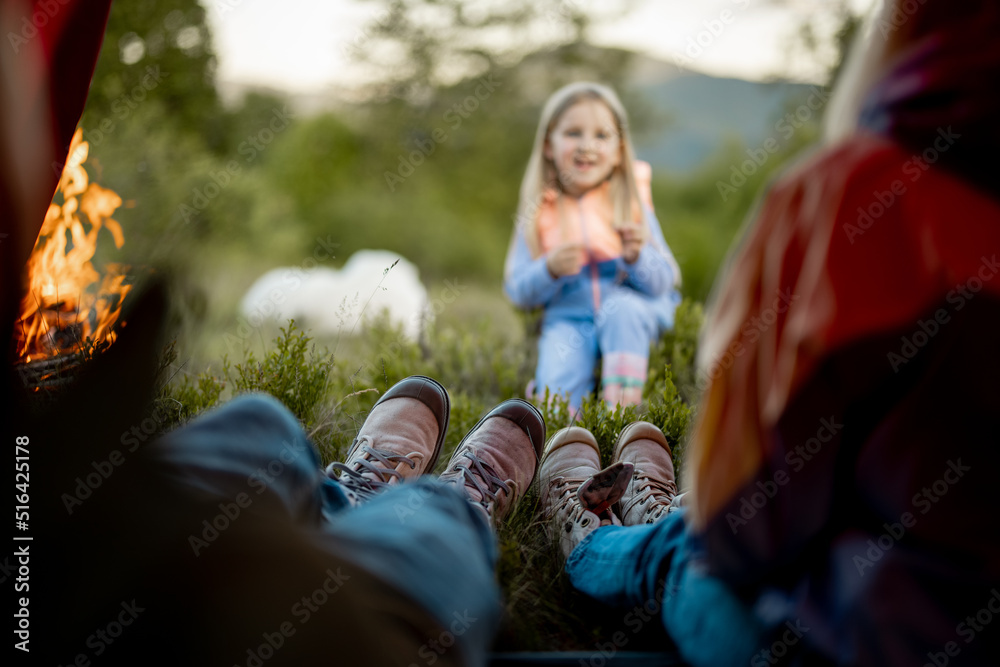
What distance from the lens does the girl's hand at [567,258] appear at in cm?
329

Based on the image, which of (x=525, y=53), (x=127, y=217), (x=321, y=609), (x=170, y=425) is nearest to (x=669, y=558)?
(x=321, y=609)

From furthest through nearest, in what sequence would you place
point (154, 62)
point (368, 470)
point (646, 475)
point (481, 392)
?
point (154, 62) < point (481, 392) < point (646, 475) < point (368, 470)

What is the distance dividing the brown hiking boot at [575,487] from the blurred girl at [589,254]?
1062 mm

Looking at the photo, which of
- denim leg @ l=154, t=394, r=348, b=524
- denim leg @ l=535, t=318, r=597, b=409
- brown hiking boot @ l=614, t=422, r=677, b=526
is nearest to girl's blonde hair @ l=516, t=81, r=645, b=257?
denim leg @ l=535, t=318, r=597, b=409

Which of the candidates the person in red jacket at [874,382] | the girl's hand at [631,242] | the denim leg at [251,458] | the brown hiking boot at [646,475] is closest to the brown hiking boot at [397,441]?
the denim leg at [251,458]

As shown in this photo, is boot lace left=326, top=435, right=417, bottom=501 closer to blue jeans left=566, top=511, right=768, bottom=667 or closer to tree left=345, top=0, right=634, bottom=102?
blue jeans left=566, top=511, right=768, bottom=667

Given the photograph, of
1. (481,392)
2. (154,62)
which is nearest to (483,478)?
(481,392)

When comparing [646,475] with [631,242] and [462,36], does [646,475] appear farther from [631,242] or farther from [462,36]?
[462,36]

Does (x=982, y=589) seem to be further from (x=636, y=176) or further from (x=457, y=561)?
(x=636, y=176)

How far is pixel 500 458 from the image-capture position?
1.88 metres

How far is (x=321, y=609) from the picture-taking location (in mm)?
941

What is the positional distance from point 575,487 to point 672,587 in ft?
2.11

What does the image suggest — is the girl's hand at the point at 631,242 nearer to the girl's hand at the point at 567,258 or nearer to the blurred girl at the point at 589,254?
the blurred girl at the point at 589,254

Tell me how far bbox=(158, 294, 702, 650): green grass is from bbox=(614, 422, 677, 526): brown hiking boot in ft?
0.78
